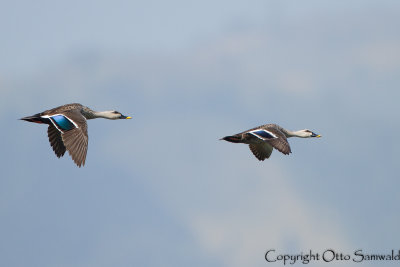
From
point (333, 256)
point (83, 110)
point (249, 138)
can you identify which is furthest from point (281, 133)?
point (83, 110)

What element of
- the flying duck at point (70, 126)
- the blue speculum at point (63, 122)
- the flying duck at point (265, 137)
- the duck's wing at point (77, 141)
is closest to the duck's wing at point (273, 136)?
the flying duck at point (265, 137)

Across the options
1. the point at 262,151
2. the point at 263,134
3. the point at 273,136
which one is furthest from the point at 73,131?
the point at 262,151

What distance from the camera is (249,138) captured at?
35312 mm

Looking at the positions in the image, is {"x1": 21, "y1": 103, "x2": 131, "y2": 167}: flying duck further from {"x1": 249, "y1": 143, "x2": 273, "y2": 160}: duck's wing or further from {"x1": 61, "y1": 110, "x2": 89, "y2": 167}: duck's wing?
{"x1": 249, "y1": 143, "x2": 273, "y2": 160}: duck's wing

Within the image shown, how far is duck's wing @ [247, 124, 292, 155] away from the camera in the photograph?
1314 inches

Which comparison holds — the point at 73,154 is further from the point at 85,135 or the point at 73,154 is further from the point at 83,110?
the point at 83,110

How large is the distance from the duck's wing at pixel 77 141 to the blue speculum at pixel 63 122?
0.16 metres

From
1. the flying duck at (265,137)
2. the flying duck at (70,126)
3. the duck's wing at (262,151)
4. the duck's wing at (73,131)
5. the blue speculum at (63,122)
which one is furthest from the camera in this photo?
the duck's wing at (262,151)

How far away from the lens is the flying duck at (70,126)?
2917 cm

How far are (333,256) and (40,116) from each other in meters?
12.0

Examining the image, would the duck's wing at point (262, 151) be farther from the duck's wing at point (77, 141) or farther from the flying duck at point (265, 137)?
the duck's wing at point (77, 141)

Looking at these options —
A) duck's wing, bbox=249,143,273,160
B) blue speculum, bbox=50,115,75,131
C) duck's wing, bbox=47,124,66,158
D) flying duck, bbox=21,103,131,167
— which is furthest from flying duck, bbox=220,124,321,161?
blue speculum, bbox=50,115,75,131

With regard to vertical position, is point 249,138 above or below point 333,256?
above

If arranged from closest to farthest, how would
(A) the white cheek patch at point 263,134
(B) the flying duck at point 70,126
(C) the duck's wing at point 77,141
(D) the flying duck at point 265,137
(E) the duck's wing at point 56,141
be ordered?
1. (C) the duck's wing at point 77,141
2. (B) the flying duck at point 70,126
3. (E) the duck's wing at point 56,141
4. (D) the flying duck at point 265,137
5. (A) the white cheek patch at point 263,134
